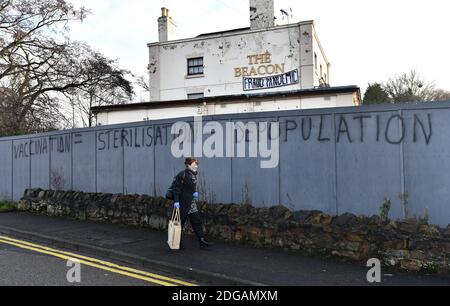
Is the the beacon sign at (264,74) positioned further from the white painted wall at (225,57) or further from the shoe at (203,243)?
the shoe at (203,243)

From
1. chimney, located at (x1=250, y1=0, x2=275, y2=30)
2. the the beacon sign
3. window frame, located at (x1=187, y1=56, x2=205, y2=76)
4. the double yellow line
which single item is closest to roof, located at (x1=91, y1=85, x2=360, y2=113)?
the the beacon sign

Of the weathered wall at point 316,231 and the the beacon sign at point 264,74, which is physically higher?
the the beacon sign at point 264,74

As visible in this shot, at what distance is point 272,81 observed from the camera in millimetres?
27609

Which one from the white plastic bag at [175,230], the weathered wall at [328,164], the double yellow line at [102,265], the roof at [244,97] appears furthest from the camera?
the roof at [244,97]

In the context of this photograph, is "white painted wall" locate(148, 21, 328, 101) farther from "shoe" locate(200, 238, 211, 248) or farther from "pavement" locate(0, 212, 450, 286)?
"shoe" locate(200, 238, 211, 248)

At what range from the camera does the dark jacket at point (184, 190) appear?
7852mm

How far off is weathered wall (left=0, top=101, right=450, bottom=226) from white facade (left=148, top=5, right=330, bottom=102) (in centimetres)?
1777

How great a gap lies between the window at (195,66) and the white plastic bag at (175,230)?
23565 millimetres

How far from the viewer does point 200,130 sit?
9.60 metres

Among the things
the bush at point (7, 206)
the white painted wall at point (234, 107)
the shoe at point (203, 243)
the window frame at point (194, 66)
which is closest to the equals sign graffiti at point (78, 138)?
the bush at point (7, 206)

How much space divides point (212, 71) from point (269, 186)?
73.1 ft

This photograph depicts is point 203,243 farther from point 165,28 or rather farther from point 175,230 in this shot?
point 165,28

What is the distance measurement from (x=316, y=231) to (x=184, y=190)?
254 centimetres
